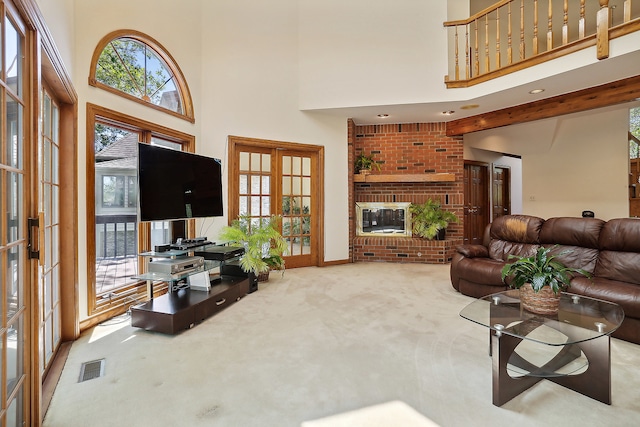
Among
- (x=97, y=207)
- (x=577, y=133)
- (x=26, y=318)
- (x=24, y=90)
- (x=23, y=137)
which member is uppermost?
(x=577, y=133)

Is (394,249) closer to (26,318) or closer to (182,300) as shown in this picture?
(182,300)

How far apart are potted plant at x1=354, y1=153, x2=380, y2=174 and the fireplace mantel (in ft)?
0.44

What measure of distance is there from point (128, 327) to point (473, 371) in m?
2.74

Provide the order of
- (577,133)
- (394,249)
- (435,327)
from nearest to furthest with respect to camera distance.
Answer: (435,327) < (394,249) < (577,133)

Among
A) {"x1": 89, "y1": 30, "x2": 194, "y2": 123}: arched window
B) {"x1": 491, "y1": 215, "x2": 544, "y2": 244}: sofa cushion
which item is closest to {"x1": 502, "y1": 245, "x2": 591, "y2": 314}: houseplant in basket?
{"x1": 491, "y1": 215, "x2": 544, "y2": 244}: sofa cushion

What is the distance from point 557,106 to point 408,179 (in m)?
2.33

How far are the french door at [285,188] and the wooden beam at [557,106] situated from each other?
8.64 feet

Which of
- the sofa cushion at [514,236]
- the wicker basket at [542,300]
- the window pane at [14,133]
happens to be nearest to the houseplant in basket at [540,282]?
the wicker basket at [542,300]

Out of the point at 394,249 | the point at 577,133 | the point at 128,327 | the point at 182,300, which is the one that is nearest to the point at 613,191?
→ the point at 577,133

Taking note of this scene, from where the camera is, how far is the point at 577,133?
251 inches

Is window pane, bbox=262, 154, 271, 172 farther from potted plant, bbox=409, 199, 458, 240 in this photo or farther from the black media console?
potted plant, bbox=409, 199, 458, 240

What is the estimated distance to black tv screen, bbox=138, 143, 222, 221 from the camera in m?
2.73

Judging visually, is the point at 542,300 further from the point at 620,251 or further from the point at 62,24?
the point at 62,24

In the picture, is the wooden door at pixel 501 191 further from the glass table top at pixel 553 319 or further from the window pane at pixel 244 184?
the glass table top at pixel 553 319
